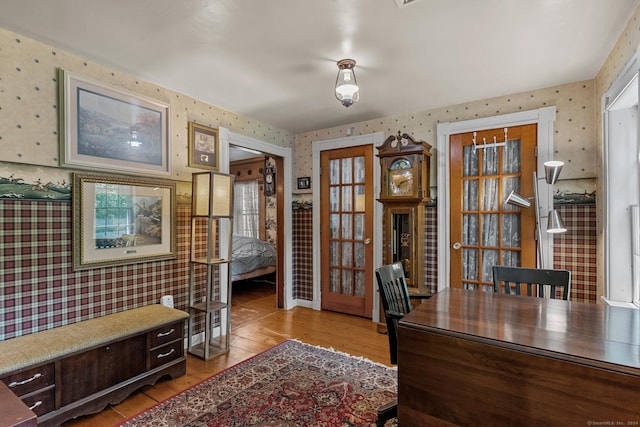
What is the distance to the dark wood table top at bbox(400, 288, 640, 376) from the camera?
109cm

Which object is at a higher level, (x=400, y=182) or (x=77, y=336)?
(x=400, y=182)

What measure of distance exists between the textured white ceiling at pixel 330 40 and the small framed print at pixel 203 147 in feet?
1.11

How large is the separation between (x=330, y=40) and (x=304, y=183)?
92.6 inches

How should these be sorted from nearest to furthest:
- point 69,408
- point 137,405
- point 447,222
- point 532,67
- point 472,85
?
point 69,408, point 137,405, point 532,67, point 472,85, point 447,222

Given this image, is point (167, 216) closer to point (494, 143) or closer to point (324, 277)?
point (324, 277)

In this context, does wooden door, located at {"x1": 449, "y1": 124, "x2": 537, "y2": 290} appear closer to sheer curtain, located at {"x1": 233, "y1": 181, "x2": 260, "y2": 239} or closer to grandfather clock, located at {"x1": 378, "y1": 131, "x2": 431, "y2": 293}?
grandfather clock, located at {"x1": 378, "y1": 131, "x2": 431, "y2": 293}

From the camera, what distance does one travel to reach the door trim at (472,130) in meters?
2.80

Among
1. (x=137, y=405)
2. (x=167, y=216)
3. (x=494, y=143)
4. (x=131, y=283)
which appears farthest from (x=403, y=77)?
(x=137, y=405)

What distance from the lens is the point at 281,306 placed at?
4.24m

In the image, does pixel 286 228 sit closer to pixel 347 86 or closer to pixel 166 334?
pixel 166 334

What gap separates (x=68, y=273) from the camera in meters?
2.18

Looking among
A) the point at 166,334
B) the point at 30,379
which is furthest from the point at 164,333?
the point at 30,379

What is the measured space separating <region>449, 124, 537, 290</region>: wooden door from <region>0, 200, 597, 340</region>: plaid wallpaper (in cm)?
31

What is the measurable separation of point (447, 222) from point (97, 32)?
10.8 feet
